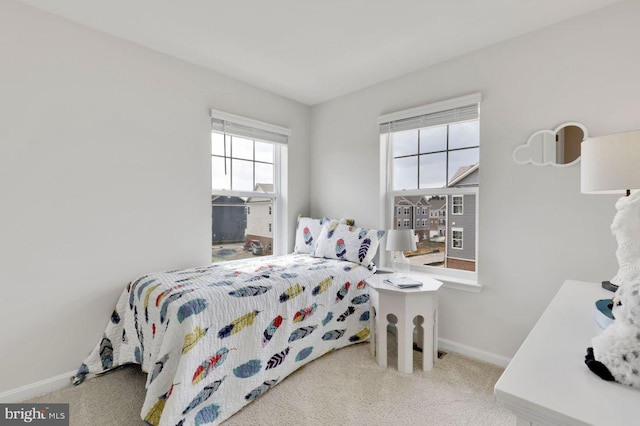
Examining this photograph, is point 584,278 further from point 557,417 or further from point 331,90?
point 331,90

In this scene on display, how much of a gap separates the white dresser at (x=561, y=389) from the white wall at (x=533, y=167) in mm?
1283

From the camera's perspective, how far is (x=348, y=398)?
1.85m

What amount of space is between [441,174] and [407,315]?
4.09 feet

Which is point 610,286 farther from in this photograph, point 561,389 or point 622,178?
point 561,389

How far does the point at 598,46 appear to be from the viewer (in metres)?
1.86

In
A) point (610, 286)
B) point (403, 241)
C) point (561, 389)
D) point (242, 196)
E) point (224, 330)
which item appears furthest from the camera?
point (242, 196)

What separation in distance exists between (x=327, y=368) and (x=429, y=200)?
162 centimetres

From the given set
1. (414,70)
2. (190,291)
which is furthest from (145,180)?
(414,70)

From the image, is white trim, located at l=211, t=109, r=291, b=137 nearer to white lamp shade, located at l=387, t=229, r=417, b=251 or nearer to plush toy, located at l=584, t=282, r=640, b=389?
white lamp shade, located at l=387, t=229, r=417, b=251

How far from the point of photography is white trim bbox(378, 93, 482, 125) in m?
2.31

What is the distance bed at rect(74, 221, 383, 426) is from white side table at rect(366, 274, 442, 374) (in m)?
0.37

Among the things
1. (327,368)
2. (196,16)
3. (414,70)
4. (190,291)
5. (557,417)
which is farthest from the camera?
Result: (414,70)

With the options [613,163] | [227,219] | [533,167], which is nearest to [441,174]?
[533,167]

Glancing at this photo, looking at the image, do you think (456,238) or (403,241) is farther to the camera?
(456,238)
